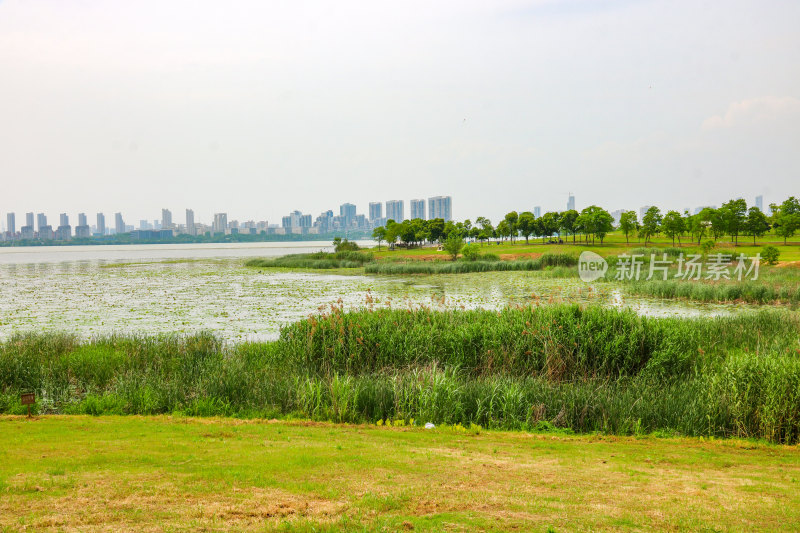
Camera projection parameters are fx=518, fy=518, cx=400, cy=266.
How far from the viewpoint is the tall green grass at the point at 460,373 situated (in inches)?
371

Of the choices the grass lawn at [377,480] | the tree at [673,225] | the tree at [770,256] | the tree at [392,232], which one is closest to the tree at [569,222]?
the tree at [673,225]

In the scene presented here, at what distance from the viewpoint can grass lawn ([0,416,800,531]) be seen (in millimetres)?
4754

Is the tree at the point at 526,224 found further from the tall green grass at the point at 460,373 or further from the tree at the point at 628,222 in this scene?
the tall green grass at the point at 460,373

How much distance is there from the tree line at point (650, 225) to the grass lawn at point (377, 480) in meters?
60.3

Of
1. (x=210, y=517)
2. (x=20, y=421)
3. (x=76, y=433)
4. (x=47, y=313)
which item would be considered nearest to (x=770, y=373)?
(x=210, y=517)

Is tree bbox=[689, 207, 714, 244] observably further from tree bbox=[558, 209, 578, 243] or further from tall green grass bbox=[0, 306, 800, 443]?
tall green grass bbox=[0, 306, 800, 443]

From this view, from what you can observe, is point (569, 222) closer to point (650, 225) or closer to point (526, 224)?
point (526, 224)

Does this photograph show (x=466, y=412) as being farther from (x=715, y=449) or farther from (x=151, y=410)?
(x=151, y=410)

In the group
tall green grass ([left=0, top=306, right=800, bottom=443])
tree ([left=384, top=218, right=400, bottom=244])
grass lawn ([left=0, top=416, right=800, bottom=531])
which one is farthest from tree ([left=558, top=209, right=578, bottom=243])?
grass lawn ([left=0, top=416, right=800, bottom=531])

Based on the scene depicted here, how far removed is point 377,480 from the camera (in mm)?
5902

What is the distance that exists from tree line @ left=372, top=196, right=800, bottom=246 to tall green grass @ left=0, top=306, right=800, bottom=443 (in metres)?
54.3

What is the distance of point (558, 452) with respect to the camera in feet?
24.7

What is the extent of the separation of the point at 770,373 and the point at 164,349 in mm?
13893

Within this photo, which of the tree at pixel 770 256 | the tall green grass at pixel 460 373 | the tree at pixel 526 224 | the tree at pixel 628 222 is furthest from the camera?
the tree at pixel 526 224
